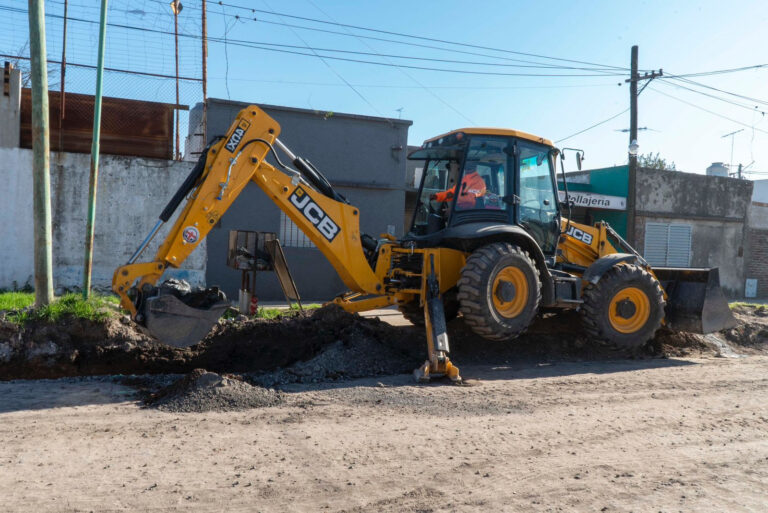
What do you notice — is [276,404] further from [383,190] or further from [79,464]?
[383,190]

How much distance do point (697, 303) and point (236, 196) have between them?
6784 millimetres

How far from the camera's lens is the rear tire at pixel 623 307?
27.1 ft

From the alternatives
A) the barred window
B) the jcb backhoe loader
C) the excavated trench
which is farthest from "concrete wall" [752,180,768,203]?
the excavated trench

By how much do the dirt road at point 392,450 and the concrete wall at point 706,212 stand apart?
14486 millimetres

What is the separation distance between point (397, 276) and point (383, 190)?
7.71 meters

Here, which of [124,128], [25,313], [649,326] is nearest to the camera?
[25,313]

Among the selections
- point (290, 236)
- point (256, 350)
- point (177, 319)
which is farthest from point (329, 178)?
point (177, 319)

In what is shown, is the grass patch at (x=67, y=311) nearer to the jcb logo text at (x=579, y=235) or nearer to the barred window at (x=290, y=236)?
the barred window at (x=290, y=236)

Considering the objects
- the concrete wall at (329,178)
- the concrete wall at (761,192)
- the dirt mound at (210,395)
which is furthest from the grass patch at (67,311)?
the concrete wall at (761,192)

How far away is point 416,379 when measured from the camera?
6582 millimetres

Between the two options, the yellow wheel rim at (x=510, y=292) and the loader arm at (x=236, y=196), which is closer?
the loader arm at (x=236, y=196)

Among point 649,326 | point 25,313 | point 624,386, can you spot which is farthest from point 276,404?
point 649,326

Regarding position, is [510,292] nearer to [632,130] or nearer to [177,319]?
[177,319]

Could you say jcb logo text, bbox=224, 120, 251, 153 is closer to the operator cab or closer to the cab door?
the operator cab
